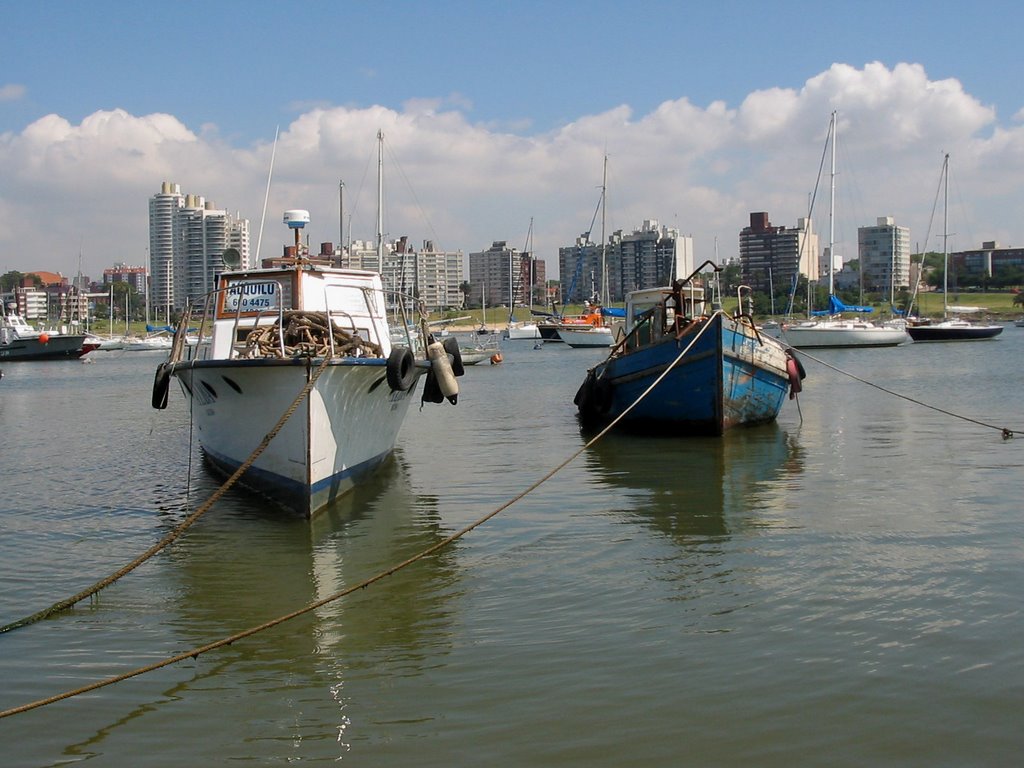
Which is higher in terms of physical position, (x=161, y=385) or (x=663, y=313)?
(x=663, y=313)

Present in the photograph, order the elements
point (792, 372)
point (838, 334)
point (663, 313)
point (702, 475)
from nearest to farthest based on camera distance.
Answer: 1. point (702, 475)
2. point (663, 313)
3. point (792, 372)
4. point (838, 334)

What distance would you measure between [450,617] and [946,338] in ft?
229

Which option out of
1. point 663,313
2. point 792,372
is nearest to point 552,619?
point 663,313

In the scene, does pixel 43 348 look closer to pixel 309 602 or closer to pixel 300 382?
pixel 300 382

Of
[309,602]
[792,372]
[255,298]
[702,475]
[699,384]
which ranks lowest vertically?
[309,602]

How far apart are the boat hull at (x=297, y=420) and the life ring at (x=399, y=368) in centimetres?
15

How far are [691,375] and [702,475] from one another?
169 inches

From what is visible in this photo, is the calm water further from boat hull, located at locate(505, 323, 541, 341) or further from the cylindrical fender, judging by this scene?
boat hull, located at locate(505, 323, 541, 341)

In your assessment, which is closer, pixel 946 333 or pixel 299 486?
pixel 299 486

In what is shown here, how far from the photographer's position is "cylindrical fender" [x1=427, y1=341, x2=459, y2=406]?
14.8 m

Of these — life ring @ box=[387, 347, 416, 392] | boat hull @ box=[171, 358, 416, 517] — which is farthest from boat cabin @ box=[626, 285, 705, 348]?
life ring @ box=[387, 347, 416, 392]

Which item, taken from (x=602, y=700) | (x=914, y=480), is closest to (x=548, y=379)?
(x=914, y=480)

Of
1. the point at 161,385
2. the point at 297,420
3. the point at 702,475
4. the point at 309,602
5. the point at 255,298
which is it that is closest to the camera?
the point at 309,602

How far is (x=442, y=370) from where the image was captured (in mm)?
14938
